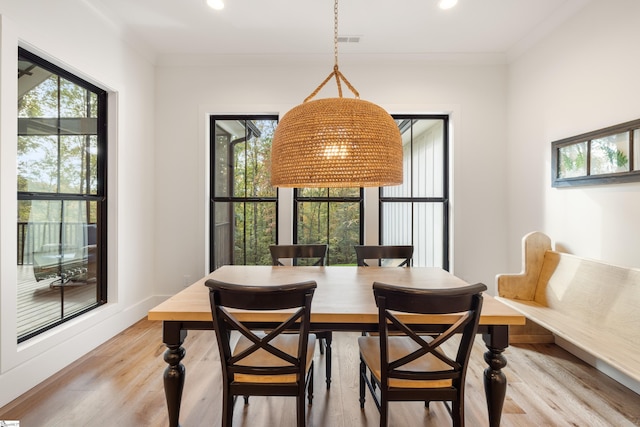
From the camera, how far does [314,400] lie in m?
1.97

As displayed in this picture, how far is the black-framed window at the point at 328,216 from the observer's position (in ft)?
12.0

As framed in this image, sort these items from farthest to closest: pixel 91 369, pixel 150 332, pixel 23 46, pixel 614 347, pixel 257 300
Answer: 1. pixel 150 332
2. pixel 91 369
3. pixel 23 46
4. pixel 614 347
5. pixel 257 300

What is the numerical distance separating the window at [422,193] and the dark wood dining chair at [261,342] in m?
2.48

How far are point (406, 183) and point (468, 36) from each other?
63.3 inches

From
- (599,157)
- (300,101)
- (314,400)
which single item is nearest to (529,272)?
(599,157)

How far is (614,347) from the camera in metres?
1.91

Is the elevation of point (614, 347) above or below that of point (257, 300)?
below

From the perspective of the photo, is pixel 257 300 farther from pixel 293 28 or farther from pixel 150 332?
pixel 293 28

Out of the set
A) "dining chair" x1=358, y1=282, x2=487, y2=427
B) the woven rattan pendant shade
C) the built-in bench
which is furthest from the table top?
the built-in bench

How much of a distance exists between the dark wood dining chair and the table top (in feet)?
0.32

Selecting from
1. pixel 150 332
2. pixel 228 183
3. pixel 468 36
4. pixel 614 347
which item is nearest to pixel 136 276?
pixel 150 332

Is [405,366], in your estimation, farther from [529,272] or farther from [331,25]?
[331,25]

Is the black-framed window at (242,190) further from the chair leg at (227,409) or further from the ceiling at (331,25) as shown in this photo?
the chair leg at (227,409)

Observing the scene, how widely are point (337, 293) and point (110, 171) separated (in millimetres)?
2555
